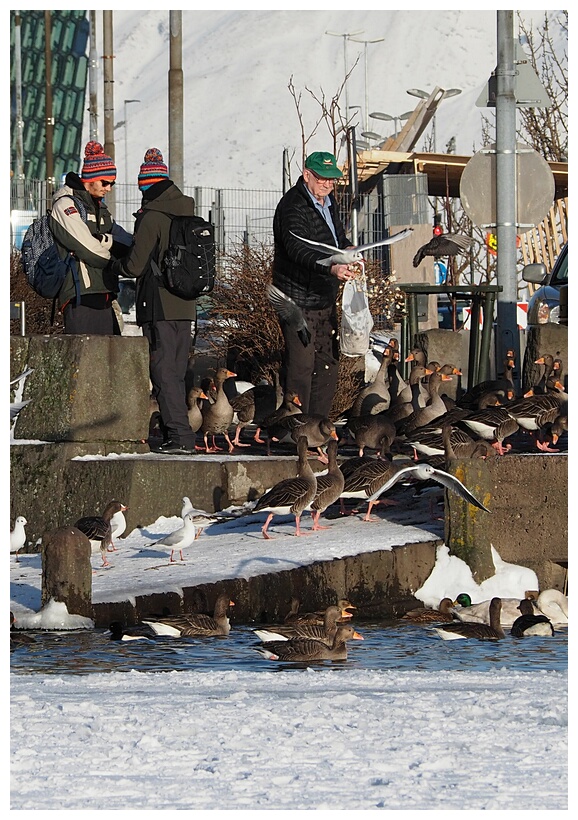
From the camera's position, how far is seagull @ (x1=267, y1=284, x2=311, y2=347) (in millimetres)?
12984

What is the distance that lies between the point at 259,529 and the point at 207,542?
0.49 meters

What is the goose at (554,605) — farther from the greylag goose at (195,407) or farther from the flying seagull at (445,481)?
the greylag goose at (195,407)

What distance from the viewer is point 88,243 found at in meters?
12.9

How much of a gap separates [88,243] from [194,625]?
4.08 m

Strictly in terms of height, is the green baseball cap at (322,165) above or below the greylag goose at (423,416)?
above

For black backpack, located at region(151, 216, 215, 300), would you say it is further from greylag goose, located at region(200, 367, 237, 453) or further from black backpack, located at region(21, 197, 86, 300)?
greylag goose, located at region(200, 367, 237, 453)

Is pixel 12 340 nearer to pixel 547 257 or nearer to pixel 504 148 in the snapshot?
pixel 504 148

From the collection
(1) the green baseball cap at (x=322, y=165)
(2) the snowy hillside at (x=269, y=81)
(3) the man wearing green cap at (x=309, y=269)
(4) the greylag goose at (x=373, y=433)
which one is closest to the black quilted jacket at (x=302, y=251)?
(3) the man wearing green cap at (x=309, y=269)

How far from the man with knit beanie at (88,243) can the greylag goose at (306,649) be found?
436 cm

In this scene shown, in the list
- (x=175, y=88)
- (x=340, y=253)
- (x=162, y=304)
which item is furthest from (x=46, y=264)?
(x=175, y=88)

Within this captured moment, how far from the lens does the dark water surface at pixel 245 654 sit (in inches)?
355

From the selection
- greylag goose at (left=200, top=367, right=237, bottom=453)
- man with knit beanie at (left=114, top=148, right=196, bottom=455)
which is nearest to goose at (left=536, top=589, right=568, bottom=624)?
man with knit beanie at (left=114, top=148, right=196, bottom=455)

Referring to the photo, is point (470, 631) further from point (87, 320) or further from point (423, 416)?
point (87, 320)

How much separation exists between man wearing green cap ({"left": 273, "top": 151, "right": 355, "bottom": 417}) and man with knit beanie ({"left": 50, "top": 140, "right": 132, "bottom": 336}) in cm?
132
